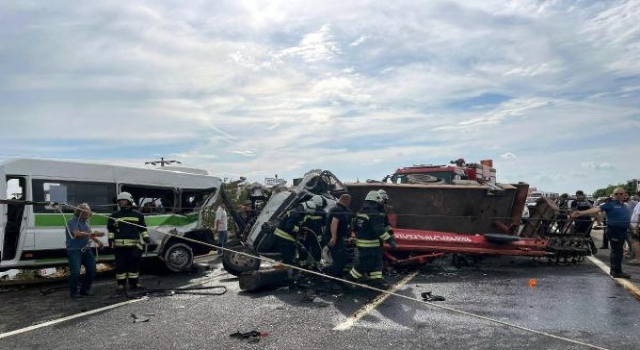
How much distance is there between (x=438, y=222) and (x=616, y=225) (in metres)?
3.65

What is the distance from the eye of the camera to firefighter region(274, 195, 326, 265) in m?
9.45

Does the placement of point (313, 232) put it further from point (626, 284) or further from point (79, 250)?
point (626, 284)

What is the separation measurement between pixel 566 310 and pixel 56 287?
29.0ft

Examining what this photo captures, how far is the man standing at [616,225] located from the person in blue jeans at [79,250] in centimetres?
862

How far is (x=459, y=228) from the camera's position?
11.9 metres

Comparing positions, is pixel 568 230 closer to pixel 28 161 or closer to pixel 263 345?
pixel 263 345

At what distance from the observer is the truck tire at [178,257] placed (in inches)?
447

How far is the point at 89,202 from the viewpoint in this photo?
420 inches

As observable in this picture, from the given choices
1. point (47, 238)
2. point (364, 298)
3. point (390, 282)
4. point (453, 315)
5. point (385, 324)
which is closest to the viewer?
point (385, 324)

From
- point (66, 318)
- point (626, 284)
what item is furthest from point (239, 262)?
point (626, 284)

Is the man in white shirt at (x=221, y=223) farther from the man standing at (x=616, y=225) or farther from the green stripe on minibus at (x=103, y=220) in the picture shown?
the man standing at (x=616, y=225)

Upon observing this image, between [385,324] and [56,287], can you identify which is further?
[56,287]

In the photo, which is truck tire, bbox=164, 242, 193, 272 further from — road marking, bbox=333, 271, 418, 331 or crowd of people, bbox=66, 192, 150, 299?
road marking, bbox=333, 271, 418, 331

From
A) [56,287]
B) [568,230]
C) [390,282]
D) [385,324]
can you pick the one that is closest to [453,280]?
[390,282]
